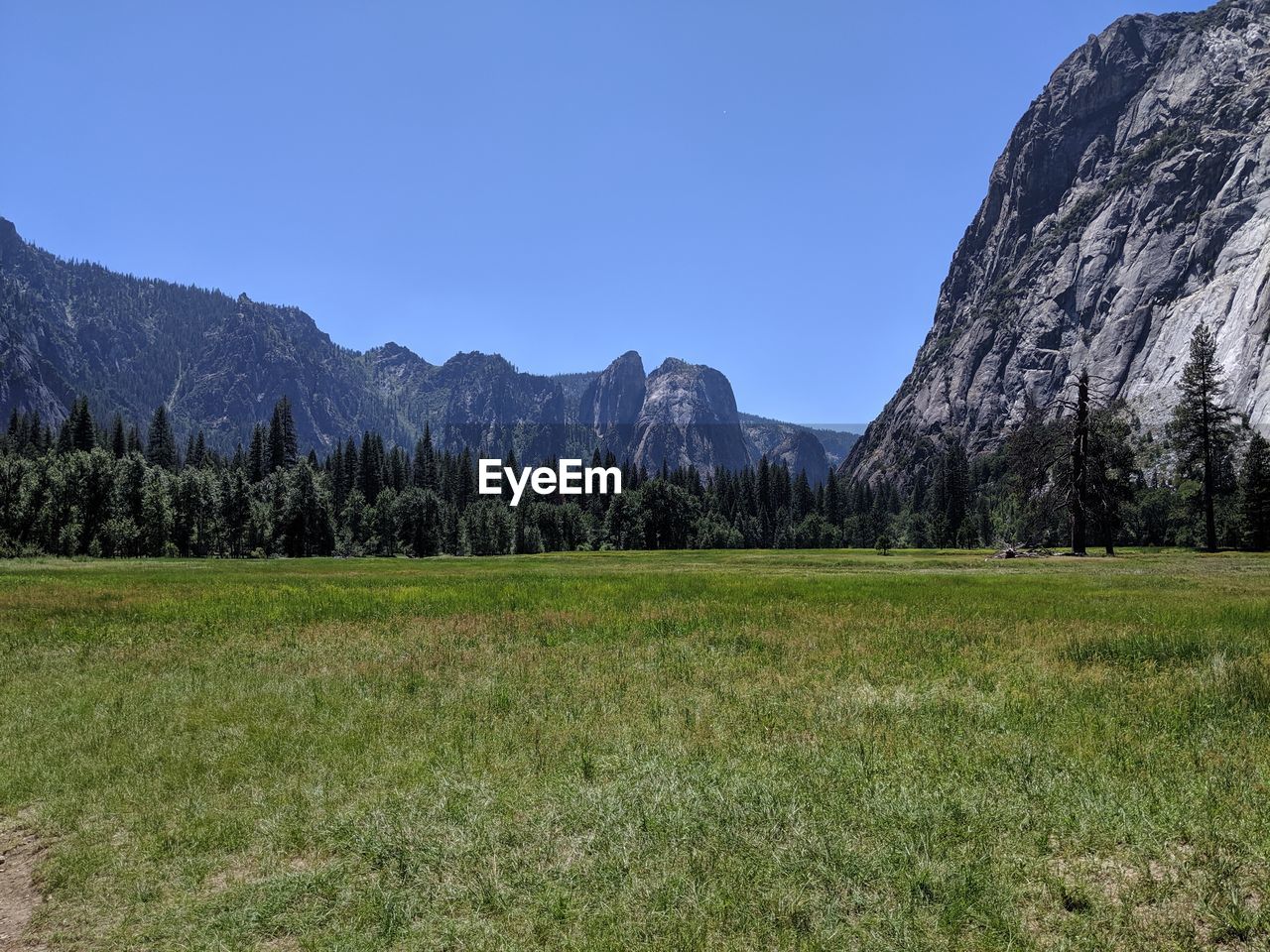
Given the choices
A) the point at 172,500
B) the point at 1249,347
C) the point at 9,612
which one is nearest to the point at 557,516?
the point at 172,500

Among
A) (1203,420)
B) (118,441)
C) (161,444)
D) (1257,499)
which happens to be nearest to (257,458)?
(161,444)

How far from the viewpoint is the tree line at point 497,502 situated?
5672cm

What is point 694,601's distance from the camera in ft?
86.5

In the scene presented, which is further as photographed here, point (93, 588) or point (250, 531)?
point (250, 531)

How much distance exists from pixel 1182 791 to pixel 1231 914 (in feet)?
9.22

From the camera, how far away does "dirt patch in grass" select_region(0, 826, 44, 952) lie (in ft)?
22.0

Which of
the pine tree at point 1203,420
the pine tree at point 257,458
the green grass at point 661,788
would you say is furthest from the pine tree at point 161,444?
the pine tree at point 1203,420

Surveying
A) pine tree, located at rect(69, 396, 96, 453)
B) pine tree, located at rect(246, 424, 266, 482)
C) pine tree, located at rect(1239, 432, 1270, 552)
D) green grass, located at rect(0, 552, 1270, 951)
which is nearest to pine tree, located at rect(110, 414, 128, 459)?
pine tree, located at rect(69, 396, 96, 453)

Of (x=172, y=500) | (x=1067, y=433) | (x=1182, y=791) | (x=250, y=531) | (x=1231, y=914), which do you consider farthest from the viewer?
(x=250, y=531)

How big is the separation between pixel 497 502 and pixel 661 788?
529ft

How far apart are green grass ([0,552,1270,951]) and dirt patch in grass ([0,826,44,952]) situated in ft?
0.57

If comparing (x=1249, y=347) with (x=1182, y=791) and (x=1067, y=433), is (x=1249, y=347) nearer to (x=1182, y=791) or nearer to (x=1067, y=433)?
(x=1067, y=433)

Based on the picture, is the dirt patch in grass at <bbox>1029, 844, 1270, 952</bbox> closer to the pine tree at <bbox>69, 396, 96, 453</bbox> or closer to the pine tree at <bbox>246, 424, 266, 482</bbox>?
the pine tree at <bbox>69, 396, 96, 453</bbox>

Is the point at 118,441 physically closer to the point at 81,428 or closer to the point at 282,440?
the point at 81,428
